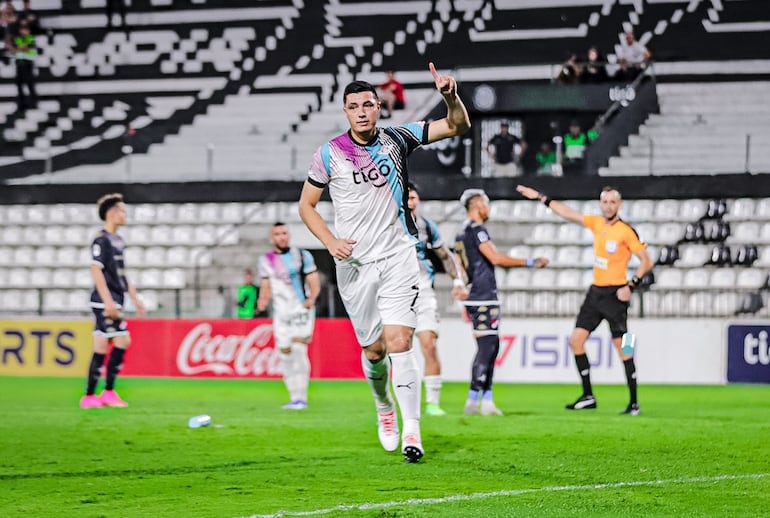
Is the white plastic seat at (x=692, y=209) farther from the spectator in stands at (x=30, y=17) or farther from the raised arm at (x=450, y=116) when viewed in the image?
the spectator in stands at (x=30, y=17)

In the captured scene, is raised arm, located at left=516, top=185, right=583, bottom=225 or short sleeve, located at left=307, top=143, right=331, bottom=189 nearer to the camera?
short sleeve, located at left=307, top=143, right=331, bottom=189

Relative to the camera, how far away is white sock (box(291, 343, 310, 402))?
13047 millimetres

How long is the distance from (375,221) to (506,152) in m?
15.6

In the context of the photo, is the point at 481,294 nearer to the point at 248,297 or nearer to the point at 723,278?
the point at 248,297

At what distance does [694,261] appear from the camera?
22031mm

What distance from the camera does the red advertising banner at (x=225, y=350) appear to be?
19219mm

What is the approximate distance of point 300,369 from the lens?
1310 centimetres

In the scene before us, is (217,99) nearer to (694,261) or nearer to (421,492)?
(694,261)

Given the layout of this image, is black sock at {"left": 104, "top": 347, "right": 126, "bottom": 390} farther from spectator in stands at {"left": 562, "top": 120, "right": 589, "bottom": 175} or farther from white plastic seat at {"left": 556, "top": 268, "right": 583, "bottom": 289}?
spectator in stands at {"left": 562, "top": 120, "right": 589, "bottom": 175}

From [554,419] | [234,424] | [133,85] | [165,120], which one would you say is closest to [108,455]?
[234,424]

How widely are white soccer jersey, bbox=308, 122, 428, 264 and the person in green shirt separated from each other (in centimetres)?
1281

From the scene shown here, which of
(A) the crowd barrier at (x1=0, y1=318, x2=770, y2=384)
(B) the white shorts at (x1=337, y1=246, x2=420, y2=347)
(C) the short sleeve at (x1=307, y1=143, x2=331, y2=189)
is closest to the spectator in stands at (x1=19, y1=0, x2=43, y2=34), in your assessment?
(A) the crowd barrier at (x1=0, y1=318, x2=770, y2=384)

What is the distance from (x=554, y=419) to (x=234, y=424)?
285cm

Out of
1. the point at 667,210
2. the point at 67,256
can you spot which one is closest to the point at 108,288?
the point at 67,256
